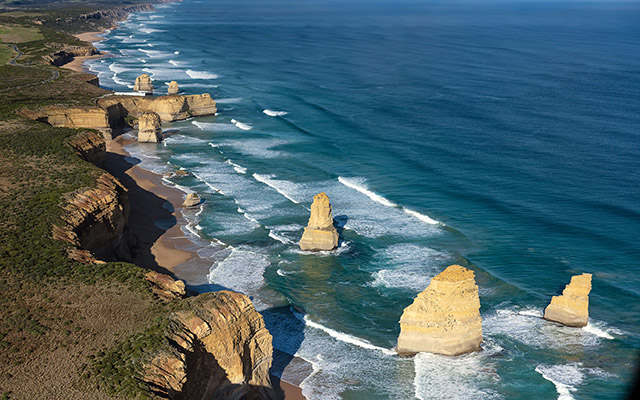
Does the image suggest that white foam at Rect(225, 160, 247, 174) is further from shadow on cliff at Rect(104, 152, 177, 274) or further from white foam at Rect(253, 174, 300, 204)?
shadow on cliff at Rect(104, 152, 177, 274)

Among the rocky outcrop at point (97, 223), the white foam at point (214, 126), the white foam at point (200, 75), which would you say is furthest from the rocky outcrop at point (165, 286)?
the white foam at point (200, 75)

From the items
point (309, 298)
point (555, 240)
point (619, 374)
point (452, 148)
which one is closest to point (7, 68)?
point (452, 148)

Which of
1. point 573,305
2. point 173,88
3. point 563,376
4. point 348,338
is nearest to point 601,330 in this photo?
point 573,305

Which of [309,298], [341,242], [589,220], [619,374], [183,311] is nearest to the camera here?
[183,311]

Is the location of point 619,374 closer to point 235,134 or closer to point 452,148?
point 452,148

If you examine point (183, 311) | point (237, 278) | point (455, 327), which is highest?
point (183, 311)

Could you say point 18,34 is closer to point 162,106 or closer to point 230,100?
point 230,100

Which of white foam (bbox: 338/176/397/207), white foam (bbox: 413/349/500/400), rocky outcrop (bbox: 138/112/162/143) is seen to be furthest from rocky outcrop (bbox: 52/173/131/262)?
rocky outcrop (bbox: 138/112/162/143)
